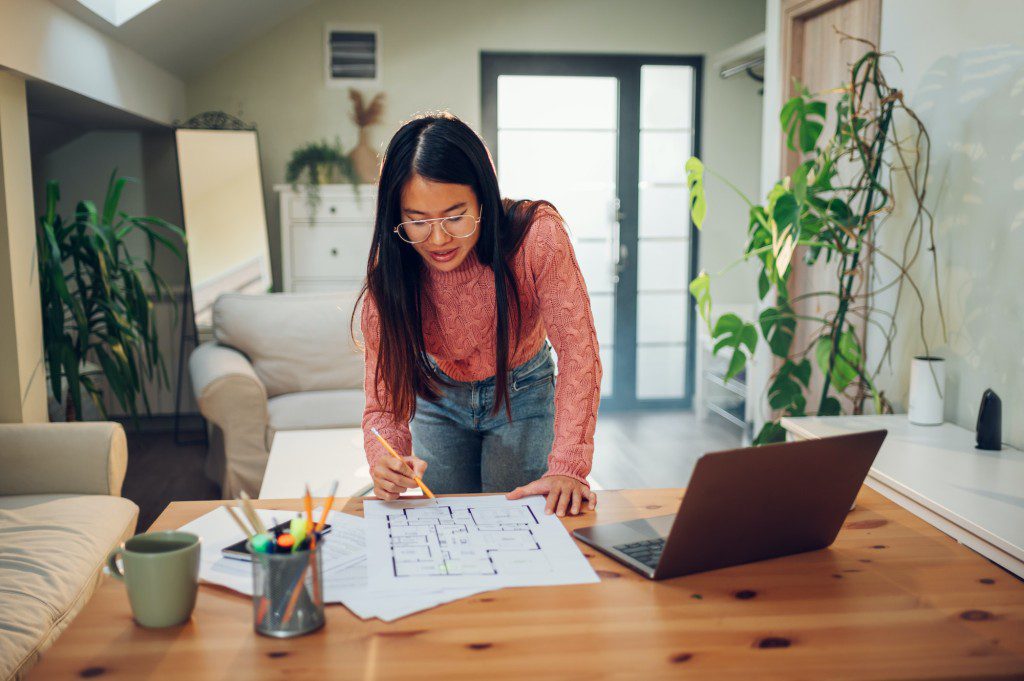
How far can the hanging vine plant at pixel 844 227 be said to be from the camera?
2.54 metres

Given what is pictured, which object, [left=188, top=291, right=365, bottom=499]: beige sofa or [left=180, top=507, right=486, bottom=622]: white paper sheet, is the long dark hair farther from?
[left=188, top=291, right=365, bottom=499]: beige sofa

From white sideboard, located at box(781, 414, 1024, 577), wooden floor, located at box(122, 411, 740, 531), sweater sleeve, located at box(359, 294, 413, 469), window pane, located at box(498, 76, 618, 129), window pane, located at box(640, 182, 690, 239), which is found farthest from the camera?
window pane, located at box(640, 182, 690, 239)

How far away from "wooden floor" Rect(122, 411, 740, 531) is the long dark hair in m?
2.05

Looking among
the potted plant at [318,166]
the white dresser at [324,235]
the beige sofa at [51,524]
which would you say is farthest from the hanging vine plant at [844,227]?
the potted plant at [318,166]

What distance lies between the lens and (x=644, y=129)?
511 centimetres

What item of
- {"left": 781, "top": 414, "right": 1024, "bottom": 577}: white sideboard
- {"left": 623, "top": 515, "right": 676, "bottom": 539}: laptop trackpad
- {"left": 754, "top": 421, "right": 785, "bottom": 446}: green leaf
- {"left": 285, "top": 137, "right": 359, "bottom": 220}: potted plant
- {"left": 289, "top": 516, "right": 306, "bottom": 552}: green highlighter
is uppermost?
{"left": 285, "top": 137, "right": 359, "bottom": 220}: potted plant

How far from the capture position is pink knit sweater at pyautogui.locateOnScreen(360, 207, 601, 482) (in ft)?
4.68

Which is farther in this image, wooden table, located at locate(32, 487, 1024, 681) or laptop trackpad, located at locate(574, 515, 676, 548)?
laptop trackpad, located at locate(574, 515, 676, 548)

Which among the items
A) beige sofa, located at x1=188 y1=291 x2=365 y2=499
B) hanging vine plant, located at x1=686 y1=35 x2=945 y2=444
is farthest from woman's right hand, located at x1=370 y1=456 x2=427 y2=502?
beige sofa, located at x1=188 y1=291 x2=365 y2=499

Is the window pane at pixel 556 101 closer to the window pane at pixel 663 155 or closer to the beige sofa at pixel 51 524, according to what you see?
the window pane at pixel 663 155

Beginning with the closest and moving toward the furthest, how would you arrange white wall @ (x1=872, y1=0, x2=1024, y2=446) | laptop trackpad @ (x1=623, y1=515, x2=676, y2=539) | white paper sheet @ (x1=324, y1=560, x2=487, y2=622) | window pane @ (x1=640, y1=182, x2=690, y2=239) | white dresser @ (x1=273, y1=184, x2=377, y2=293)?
white paper sheet @ (x1=324, y1=560, x2=487, y2=622), laptop trackpad @ (x1=623, y1=515, x2=676, y2=539), white wall @ (x1=872, y1=0, x2=1024, y2=446), white dresser @ (x1=273, y1=184, x2=377, y2=293), window pane @ (x1=640, y1=182, x2=690, y2=239)

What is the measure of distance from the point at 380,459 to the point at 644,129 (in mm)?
4134

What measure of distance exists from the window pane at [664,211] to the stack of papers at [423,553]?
13.3ft

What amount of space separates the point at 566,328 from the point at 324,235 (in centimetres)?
345
